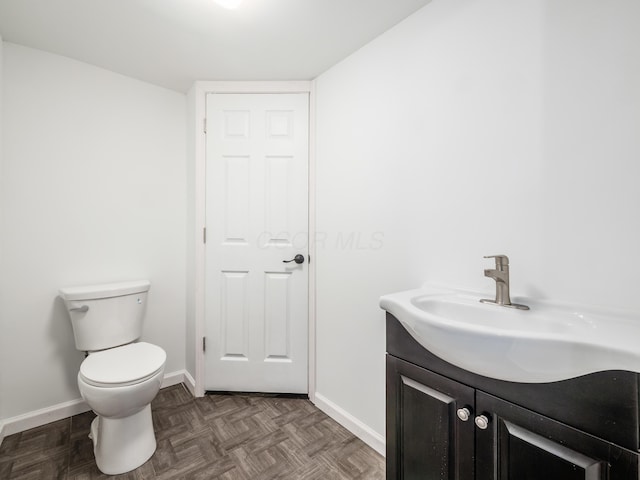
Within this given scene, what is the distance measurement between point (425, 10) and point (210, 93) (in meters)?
1.39

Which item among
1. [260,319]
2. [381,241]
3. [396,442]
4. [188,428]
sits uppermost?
[381,241]

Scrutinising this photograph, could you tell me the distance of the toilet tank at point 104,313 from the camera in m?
→ 1.67

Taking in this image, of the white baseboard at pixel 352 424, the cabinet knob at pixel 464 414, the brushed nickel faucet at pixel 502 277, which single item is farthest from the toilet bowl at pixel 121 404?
the brushed nickel faucet at pixel 502 277

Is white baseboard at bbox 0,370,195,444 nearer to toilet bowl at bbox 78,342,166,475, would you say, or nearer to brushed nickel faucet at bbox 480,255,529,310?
toilet bowl at bbox 78,342,166,475

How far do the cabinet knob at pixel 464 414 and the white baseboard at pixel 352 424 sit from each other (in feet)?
2.69

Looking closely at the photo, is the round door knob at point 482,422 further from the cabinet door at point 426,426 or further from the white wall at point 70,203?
the white wall at point 70,203

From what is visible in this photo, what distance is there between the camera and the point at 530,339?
2.19 ft

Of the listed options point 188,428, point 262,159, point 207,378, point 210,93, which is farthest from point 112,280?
point 210,93

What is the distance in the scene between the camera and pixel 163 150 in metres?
2.16

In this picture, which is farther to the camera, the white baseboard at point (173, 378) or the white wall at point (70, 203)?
the white baseboard at point (173, 378)

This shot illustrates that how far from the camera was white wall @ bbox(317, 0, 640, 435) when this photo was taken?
0.88m

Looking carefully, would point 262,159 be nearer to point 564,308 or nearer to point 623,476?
point 564,308

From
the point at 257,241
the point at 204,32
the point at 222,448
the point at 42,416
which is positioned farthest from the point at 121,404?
the point at 204,32

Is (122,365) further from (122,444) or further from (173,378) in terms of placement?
(173,378)
